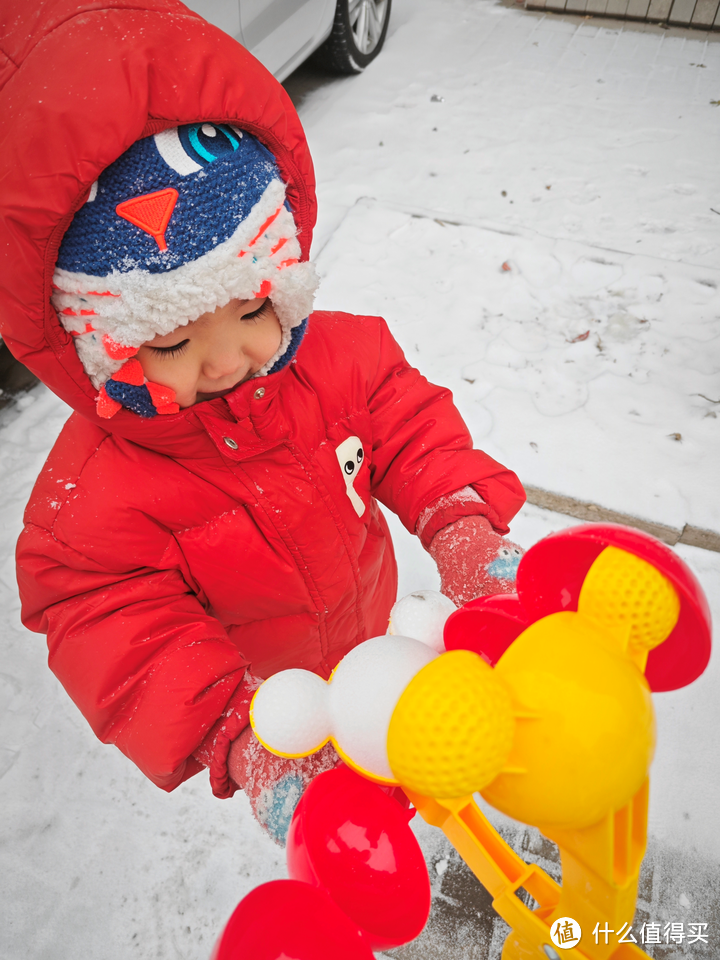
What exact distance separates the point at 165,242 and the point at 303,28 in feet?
10.3

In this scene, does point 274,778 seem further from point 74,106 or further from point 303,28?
point 303,28

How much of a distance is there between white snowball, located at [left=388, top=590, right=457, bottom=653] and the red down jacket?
0.97ft

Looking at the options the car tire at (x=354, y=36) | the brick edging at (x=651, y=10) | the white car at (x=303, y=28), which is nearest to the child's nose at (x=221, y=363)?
the white car at (x=303, y=28)

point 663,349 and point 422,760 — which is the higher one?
point 422,760

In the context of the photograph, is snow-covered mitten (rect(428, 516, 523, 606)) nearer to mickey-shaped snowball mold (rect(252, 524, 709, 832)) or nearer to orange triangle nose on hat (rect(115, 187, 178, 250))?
mickey-shaped snowball mold (rect(252, 524, 709, 832))

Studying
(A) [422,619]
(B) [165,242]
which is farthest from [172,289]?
(A) [422,619]

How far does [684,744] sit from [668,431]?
97cm

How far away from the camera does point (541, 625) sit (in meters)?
0.52

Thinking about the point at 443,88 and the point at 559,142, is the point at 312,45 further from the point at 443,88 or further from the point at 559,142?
the point at 559,142

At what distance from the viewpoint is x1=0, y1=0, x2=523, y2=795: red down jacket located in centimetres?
68

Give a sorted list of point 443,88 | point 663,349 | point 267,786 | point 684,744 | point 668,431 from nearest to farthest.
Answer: point 267,786 < point 684,744 < point 668,431 < point 663,349 < point 443,88

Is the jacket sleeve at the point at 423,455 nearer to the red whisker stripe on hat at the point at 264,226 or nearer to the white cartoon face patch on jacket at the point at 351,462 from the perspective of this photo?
the white cartoon face patch on jacket at the point at 351,462

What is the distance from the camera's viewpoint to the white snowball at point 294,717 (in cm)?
65

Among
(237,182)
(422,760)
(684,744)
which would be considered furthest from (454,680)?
(684,744)
